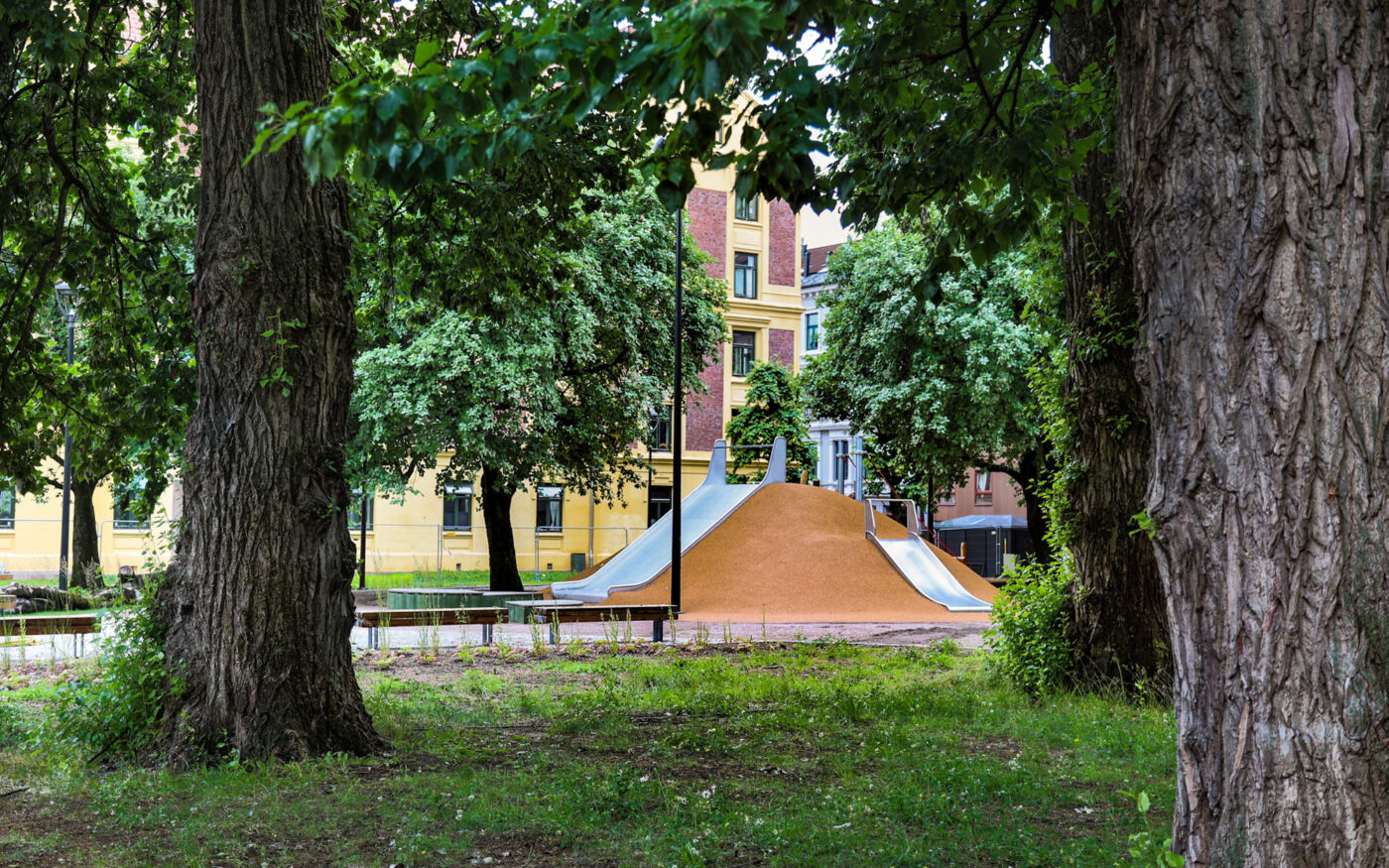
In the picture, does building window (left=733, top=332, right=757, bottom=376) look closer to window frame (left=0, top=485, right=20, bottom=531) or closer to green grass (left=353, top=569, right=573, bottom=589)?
green grass (left=353, top=569, right=573, bottom=589)

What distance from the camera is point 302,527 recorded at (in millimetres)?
7277

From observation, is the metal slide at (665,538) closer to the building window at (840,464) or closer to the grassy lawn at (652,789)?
the grassy lawn at (652,789)

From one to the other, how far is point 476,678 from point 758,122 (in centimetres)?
884

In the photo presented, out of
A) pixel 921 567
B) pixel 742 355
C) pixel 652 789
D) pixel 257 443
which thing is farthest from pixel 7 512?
pixel 652 789

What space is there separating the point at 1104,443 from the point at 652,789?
211 inches

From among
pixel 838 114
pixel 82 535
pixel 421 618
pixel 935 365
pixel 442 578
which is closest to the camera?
pixel 838 114

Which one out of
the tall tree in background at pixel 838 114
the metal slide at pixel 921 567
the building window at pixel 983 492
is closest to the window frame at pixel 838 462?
the building window at pixel 983 492

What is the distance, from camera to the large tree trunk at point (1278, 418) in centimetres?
325

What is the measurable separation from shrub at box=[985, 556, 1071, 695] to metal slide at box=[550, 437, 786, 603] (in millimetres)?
13853

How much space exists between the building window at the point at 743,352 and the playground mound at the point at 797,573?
20.5m

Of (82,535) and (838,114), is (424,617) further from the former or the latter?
(82,535)

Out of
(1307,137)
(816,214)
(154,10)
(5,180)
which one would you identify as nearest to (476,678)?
(5,180)

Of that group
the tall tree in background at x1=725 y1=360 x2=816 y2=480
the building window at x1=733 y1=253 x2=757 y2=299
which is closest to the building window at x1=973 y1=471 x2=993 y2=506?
the tall tree in background at x1=725 y1=360 x2=816 y2=480

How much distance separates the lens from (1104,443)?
998cm
